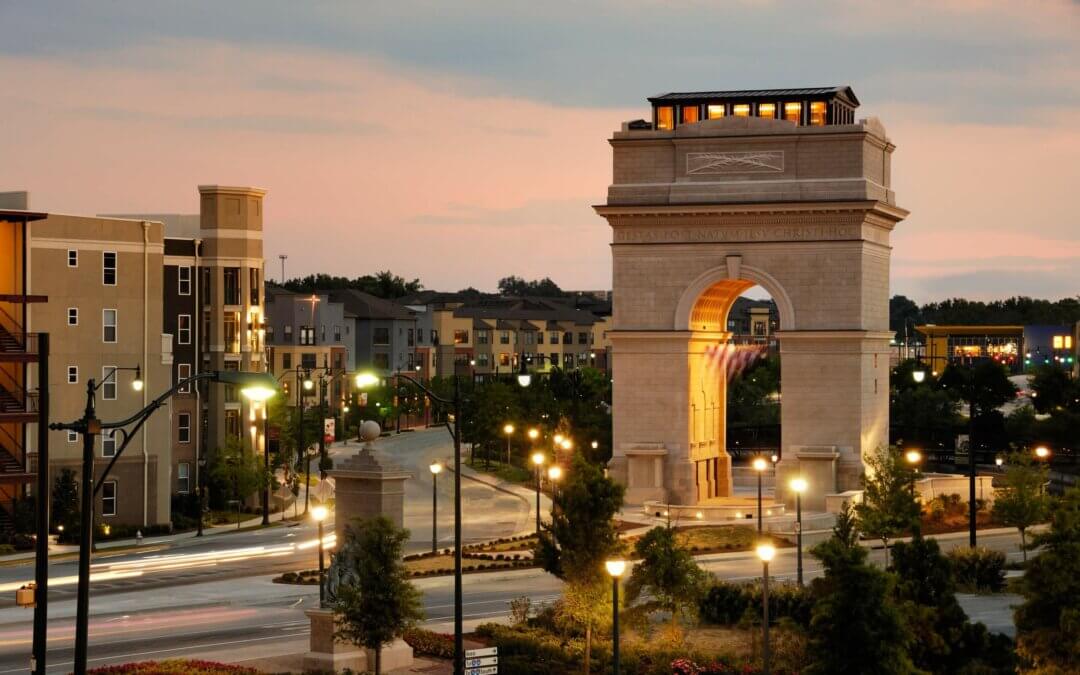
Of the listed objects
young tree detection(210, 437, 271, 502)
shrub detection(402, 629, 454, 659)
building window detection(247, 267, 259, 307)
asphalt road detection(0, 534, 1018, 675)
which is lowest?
asphalt road detection(0, 534, 1018, 675)

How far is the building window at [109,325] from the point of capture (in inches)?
2943

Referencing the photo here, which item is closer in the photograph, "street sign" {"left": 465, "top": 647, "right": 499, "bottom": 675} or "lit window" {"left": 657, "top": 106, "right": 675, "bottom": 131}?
"street sign" {"left": 465, "top": 647, "right": 499, "bottom": 675}

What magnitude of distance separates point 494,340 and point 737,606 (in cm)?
13953

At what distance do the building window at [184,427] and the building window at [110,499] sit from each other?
7426 millimetres

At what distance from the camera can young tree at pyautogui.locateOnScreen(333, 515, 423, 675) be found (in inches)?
1414

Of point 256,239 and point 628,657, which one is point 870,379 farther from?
point 628,657

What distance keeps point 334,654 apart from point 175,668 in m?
3.09

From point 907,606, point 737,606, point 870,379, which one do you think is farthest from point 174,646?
point 870,379

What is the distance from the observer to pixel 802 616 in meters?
43.2

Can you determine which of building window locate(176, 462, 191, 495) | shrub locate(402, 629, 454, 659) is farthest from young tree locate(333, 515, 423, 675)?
building window locate(176, 462, 191, 495)

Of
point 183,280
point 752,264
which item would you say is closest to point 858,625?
point 752,264

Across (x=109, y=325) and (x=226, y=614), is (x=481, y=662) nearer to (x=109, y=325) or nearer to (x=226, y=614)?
(x=226, y=614)

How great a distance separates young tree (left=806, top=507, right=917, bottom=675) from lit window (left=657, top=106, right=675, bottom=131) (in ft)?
146

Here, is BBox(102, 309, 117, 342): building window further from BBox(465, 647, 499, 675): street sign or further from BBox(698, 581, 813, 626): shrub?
BBox(465, 647, 499, 675): street sign
